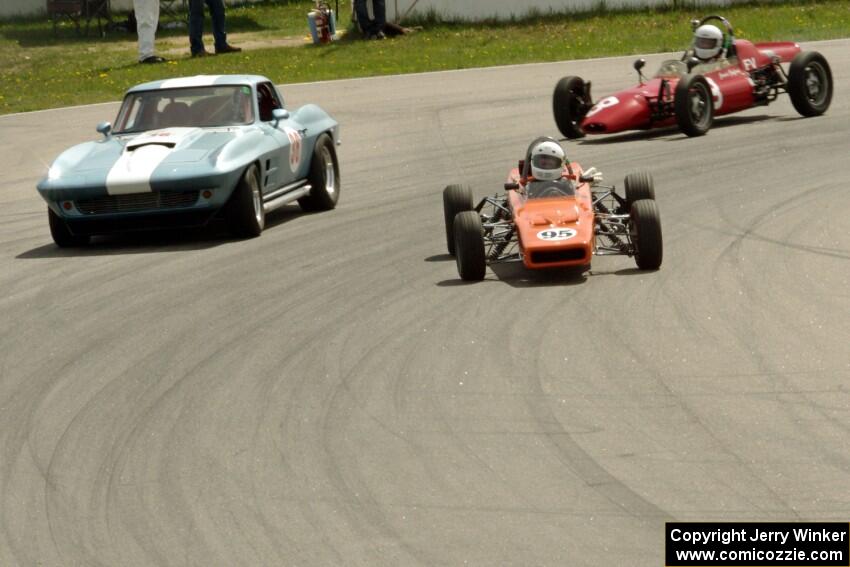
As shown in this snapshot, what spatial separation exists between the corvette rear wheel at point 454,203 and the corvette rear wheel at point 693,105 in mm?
6368

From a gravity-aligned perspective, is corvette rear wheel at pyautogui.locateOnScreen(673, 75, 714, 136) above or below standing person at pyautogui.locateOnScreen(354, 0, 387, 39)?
above

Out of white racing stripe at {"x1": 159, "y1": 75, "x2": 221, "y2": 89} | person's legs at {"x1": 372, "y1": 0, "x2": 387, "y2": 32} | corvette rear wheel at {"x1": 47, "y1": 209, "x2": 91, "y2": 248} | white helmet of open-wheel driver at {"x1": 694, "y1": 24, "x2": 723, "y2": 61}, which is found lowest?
person's legs at {"x1": 372, "y1": 0, "x2": 387, "y2": 32}

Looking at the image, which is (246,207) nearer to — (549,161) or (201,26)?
(549,161)

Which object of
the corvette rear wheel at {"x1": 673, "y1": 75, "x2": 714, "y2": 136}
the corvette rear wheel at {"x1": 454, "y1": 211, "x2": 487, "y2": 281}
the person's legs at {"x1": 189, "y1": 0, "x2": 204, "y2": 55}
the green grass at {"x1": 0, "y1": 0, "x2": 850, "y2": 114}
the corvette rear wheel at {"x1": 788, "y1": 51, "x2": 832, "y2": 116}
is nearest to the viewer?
the corvette rear wheel at {"x1": 454, "y1": 211, "x2": 487, "y2": 281}

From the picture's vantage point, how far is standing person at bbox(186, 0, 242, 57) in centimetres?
2941

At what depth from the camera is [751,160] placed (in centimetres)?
1492

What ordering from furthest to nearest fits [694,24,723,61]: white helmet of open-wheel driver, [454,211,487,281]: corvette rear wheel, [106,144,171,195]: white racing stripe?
[694,24,723,61]: white helmet of open-wheel driver < [106,144,171,195]: white racing stripe < [454,211,487,281]: corvette rear wheel

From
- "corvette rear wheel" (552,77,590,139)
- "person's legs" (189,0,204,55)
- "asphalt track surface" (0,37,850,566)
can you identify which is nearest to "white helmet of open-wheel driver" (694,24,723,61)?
"corvette rear wheel" (552,77,590,139)

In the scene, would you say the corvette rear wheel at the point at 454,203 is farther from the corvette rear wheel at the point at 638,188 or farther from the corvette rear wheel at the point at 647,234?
the corvette rear wheel at the point at 647,234

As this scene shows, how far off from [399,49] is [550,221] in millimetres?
20361

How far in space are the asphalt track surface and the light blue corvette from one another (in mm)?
291

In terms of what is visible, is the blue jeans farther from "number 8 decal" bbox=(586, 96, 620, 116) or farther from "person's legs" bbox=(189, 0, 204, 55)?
"number 8 decal" bbox=(586, 96, 620, 116)

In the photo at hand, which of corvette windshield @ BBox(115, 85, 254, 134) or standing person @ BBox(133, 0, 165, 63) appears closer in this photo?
corvette windshield @ BBox(115, 85, 254, 134)

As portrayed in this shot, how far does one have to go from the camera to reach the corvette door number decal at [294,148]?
13039 mm
